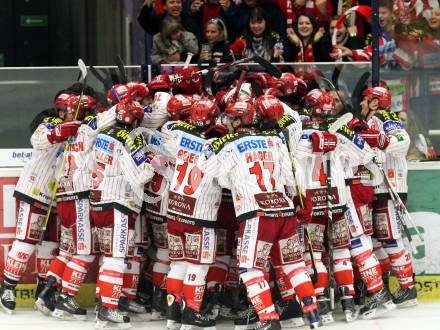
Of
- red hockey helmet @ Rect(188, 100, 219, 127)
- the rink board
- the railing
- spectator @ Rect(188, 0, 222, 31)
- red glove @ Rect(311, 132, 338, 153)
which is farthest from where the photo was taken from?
spectator @ Rect(188, 0, 222, 31)

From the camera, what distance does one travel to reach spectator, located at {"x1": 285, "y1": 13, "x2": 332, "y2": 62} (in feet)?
41.2

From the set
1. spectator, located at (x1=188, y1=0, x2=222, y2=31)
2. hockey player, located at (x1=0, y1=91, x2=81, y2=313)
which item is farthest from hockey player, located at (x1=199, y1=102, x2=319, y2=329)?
spectator, located at (x1=188, y1=0, x2=222, y2=31)

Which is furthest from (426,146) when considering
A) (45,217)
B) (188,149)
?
(45,217)

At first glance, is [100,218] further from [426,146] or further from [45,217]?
[426,146]

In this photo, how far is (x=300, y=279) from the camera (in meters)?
10.6

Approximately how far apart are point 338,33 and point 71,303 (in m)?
3.06

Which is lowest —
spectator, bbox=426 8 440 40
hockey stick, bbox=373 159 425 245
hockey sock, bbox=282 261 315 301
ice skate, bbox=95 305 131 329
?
ice skate, bbox=95 305 131 329

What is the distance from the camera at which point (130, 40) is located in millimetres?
14180

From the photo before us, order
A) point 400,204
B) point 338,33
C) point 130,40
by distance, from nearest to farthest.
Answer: point 400,204
point 338,33
point 130,40

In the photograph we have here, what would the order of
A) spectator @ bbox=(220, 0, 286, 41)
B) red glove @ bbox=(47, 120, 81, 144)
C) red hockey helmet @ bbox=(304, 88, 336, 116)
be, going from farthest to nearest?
spectator @ bbox=(220, 0, 286, 41)
red glove @ bbox=(47, 120, 81, 144)
red hockey helmet @ bbox=(304, 88, 336, 116)

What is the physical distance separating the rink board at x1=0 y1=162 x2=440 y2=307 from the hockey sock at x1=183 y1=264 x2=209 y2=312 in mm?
1241

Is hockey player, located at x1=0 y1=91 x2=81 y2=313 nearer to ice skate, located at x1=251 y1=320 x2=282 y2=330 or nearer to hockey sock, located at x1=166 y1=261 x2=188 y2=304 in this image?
hockey sock, located at x1=166 y1=261 x2=188 y2=304

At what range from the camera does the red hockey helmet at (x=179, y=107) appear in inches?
440

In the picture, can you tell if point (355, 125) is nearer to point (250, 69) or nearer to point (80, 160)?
point (250, 69)
